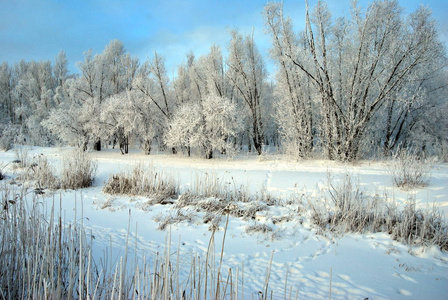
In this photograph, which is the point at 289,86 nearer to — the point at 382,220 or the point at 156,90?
the point at 382,220

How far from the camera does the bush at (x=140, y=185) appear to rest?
22.6 feet

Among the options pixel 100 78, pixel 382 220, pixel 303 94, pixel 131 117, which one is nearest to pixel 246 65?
pixel 303 94

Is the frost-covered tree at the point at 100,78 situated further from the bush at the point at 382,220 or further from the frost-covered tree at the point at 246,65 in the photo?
the bush at the point at 382,220

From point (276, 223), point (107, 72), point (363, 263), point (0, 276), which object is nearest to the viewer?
point (0, 276)

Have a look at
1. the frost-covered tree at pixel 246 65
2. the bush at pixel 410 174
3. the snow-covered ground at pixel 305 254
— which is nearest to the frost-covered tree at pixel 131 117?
the frost-covered tree at pixel 246 65

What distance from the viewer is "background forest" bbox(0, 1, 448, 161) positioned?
501 inches

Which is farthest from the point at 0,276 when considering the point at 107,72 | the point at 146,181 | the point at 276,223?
the point at 107,72

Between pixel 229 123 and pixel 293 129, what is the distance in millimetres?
4820

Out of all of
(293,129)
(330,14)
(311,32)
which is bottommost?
(293,129)

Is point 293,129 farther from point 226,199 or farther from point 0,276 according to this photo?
Result: point 0,276

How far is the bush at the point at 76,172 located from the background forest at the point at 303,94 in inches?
375

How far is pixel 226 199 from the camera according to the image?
6188 mm

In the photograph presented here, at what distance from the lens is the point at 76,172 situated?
7.89 metres

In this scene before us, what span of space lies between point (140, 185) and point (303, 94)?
14069mm
